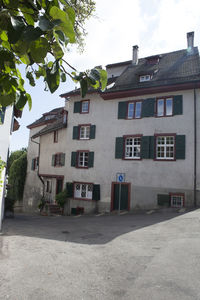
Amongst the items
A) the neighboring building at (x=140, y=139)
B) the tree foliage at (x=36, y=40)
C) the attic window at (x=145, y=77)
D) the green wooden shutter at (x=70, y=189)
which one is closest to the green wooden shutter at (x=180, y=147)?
the neighboring building at (x=140, y=139)

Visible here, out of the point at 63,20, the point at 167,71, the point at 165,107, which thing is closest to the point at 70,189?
the point at 165,107

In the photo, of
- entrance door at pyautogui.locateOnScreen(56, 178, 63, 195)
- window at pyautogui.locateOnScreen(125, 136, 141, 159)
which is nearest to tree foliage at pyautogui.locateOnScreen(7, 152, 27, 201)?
entrance door at pyautogui.locateOnScreen(56, 178, 63, 195)

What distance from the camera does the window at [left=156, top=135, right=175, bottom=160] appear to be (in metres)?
16.0

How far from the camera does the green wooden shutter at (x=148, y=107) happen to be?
16.9 m

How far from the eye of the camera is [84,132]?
66.6 ft

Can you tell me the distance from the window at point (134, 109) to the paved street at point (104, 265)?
9.32m

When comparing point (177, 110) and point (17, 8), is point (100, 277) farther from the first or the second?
point (177, 110)

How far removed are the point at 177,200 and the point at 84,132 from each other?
9.30 metres

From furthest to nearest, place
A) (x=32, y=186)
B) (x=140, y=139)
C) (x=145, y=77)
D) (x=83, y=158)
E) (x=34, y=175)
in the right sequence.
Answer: (x=34, y=175) → (x=32, y=186) → (x=83, y=158) → (x=145, y=77) → (x=140, y=139)

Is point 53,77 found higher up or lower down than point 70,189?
higher up

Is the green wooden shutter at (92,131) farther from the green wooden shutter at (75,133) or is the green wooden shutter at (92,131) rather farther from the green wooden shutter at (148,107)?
the green wooden shutter at (148,107)

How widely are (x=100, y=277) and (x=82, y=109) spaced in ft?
54.1

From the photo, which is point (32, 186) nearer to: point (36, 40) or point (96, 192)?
point (96, 192)

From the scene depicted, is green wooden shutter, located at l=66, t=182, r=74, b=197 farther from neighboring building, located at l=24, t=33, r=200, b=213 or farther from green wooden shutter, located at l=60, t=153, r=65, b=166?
green wooden shutter, located at l=60, t=153, r=65, b=166
